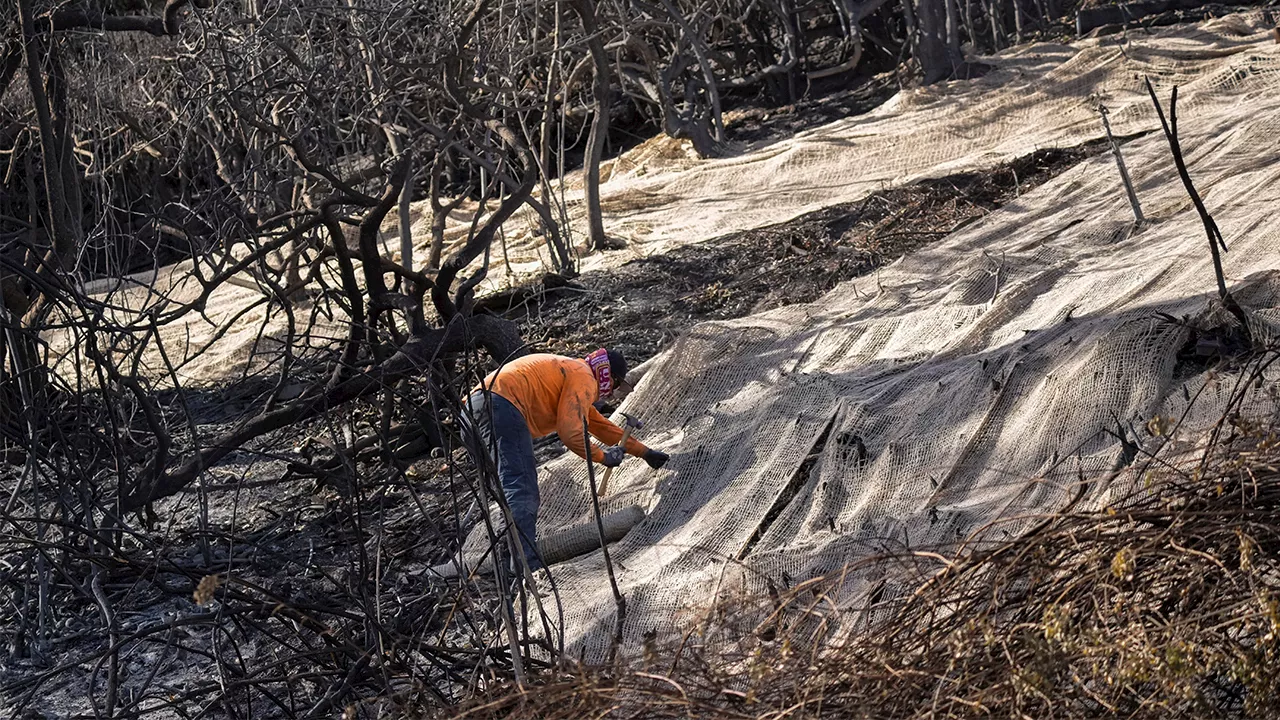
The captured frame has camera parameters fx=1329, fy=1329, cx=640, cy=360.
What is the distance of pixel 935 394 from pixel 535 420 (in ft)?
5.08

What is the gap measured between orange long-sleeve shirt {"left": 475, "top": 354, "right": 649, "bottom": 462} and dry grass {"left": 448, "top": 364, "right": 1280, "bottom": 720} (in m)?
2.25

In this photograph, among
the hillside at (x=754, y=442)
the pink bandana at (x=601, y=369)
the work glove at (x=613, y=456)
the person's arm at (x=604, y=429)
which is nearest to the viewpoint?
the hillside at (x=754, y=442)

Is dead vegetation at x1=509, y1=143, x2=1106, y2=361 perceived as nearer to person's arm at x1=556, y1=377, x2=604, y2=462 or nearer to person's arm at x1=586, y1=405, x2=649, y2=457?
person's arm at x1=586, y1=405, x2=649, y2=457

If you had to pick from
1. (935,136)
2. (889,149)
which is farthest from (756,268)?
(935,136)

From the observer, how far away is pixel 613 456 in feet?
16.8

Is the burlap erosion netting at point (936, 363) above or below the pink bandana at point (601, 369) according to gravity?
below

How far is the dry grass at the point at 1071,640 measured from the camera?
2.33 metres

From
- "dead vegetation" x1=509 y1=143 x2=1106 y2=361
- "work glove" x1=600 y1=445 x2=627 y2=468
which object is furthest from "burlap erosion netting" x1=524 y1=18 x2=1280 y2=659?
"dead vegetation" x1=509 y1=143 x2=1106 y2=361

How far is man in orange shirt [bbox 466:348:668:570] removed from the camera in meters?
5.00

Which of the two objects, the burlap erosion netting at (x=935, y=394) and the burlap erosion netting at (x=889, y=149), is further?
the burlap erosion netting at (x=889, y=149)

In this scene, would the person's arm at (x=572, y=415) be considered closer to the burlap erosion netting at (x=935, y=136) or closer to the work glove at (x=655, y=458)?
the work glove at (x=655, y=458)

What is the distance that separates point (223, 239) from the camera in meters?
5.60

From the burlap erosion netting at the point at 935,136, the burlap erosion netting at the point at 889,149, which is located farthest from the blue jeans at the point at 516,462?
the burlap erosion netting at the point at 935,136

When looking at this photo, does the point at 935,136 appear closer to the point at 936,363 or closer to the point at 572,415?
the point at 936,363
